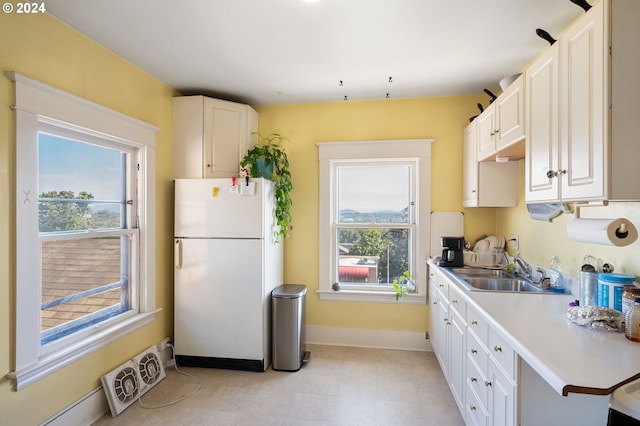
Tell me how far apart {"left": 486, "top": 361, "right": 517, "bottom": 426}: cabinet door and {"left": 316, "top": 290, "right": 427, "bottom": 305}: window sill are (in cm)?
159

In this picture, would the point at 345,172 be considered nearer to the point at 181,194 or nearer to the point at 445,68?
the point at 445,68

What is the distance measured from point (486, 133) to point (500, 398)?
1871mm

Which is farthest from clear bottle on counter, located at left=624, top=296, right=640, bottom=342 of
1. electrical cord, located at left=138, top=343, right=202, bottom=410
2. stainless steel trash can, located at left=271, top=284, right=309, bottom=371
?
electrical cord, located at left=138, top=343, right=202, bottom=410

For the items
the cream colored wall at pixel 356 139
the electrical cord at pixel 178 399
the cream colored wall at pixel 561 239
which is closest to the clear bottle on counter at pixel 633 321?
the cream colored wall at pixel 561 239

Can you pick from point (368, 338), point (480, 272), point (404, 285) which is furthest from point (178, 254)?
point (480, 272)

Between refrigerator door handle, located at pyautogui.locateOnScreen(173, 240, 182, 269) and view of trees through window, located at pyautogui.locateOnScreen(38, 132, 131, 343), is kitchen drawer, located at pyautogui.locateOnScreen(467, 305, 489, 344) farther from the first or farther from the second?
view of trees through window, located at pyautogui.locateOnScreen(38, 132, 131, 343)

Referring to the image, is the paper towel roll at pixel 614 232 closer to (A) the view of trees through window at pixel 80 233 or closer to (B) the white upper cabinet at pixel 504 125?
(B) the white upper cabinet at pixel 504 125

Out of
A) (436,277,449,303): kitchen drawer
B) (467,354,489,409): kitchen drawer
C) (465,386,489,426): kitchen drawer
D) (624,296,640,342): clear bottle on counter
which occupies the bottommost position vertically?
(465,386,489,426): kitchen drawer

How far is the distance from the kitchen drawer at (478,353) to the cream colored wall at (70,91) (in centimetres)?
243

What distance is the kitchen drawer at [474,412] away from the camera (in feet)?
5.20

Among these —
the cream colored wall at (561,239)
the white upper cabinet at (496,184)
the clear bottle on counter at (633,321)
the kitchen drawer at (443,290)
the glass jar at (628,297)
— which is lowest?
the kitchen drawer at (443,290)

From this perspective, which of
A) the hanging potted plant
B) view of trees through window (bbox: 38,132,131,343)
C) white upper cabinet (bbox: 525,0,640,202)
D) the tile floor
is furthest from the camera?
the hanging potted plant

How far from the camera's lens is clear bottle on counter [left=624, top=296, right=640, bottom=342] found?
47.6 inches

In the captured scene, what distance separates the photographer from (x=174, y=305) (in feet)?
9.33
